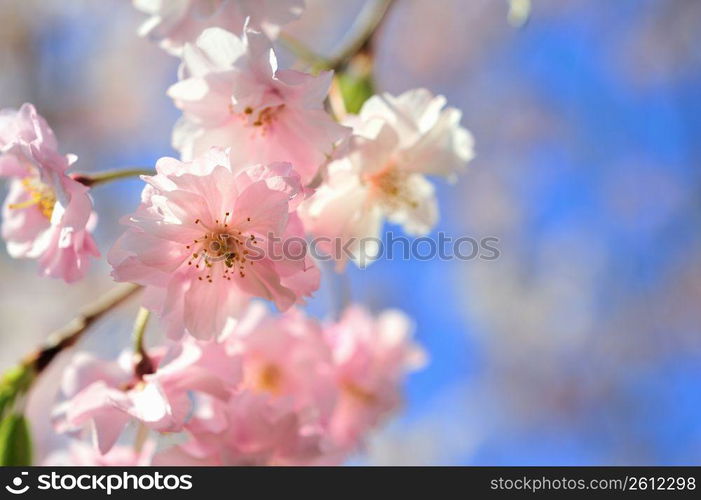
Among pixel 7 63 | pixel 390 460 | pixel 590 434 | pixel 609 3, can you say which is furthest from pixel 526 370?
pixel 7 63

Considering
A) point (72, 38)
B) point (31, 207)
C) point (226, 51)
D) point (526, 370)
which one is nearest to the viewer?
point (226, 51)

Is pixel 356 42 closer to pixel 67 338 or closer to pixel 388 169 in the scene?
pixel 388 169

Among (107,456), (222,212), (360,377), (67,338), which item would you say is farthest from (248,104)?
(360,377)

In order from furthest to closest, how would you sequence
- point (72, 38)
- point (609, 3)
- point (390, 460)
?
point (390, 460), point (72, 38), point (609, 3)

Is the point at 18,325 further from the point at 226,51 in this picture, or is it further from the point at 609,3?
the point at 226,51

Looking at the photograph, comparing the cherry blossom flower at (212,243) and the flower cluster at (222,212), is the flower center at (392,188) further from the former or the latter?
the cherry blossom flower at (212,243)

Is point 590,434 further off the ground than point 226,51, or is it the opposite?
point 590,434
